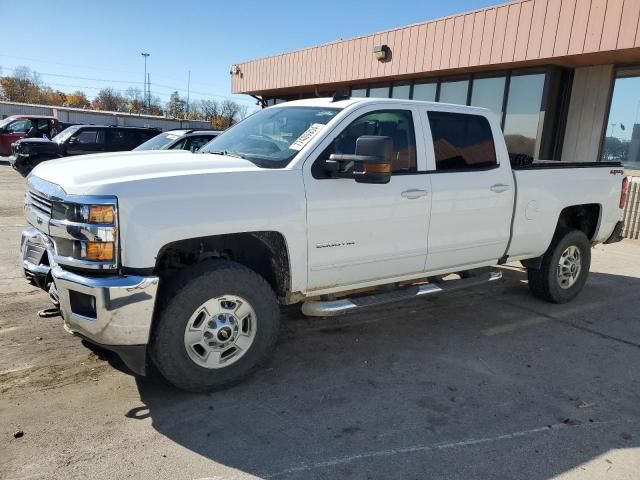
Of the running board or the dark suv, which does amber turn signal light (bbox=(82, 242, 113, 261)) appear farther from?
the dark suv

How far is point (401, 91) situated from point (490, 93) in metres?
3.22

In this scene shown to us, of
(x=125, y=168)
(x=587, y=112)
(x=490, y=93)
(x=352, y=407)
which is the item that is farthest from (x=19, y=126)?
(x=352, y=407)

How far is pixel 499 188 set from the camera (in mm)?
4980

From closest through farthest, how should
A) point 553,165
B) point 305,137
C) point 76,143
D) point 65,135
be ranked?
1. point 305,137
2. point 553,165
3. point 76,143
4. point 65,135

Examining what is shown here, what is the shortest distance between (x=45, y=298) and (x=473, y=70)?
10.8m

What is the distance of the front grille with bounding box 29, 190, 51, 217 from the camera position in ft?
11.2

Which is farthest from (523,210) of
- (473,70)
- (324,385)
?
(473,70)

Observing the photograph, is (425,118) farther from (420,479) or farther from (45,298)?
(45,298)

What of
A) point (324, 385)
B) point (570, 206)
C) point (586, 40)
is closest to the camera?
point (324, 385)

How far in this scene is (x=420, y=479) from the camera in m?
2.79

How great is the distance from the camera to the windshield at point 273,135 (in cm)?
395

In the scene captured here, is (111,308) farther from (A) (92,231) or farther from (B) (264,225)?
(B) (264,225)

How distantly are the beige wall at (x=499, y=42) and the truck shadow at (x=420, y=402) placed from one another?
6355 millimetres

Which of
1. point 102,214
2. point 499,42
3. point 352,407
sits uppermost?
→ point 499,42
